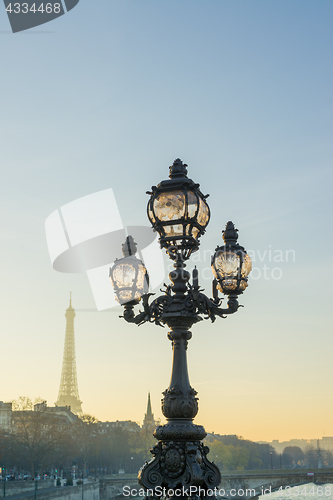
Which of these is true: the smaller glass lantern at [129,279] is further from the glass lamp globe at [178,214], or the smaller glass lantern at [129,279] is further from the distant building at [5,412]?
the distant building at [5,412]

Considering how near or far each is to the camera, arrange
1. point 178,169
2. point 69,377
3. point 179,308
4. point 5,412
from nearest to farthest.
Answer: point 179,308 → point 178,169 → point 5,412 → point 69,377

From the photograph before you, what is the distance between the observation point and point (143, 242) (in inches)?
250

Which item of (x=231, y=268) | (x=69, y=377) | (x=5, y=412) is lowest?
(x=231, y=268)

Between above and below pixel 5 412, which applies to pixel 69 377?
above

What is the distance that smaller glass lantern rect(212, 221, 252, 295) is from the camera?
5.77m

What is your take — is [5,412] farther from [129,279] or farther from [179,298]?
[179,298]

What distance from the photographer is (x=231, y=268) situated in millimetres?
5793

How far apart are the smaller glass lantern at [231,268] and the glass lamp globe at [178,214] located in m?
0.31

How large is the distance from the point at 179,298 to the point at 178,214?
868mm

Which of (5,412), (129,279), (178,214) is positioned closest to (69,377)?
(5,412)

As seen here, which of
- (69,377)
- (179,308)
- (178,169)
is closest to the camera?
(179,308)

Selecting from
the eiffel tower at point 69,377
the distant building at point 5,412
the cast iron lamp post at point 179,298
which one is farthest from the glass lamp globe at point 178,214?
the eiffel tower at point 69,377

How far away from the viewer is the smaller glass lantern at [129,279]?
5578 millimetres

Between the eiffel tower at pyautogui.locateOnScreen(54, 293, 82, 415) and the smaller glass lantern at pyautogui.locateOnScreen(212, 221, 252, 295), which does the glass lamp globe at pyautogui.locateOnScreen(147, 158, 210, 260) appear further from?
the eiffel tower at pyautogui.locateOnScreen(54, 293, 82, 415)
